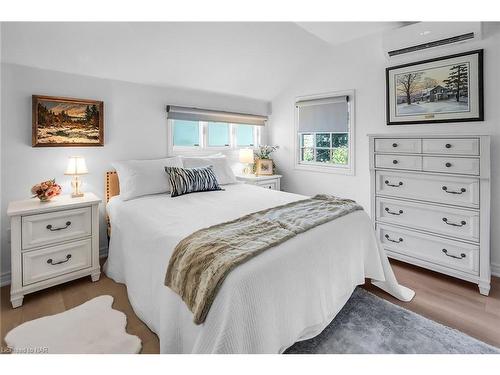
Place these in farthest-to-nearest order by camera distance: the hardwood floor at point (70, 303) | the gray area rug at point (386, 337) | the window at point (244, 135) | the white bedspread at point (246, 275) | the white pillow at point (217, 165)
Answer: the window at point (244, 135), the white pillow at point (217, 165), the hardwood floor at point (70, 303), the gray area rug at point (386, 337), the white bedspread at point (246, 275)

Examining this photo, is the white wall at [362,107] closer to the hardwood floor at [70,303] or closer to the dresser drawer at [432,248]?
the dresser drawer at [432,248]

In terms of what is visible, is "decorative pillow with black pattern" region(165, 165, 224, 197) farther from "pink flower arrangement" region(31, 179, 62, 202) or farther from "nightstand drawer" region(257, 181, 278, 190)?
"nightstand drawer" region(257, 181, 278, 190)

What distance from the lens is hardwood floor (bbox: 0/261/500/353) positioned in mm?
1881

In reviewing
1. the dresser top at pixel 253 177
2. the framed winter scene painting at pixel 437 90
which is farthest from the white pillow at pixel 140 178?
the framed winter scene painting at pixel 437 90

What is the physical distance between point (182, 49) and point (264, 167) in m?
2.04

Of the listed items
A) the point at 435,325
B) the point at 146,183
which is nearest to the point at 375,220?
the point at 435,325

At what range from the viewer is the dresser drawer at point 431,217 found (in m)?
2.39

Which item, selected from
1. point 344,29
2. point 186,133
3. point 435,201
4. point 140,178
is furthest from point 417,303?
point 186,133

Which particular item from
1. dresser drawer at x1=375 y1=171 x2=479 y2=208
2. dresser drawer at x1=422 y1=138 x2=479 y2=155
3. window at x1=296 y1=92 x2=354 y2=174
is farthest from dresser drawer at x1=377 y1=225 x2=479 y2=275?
window at x1=296 y1=92 x2=354 y2=174

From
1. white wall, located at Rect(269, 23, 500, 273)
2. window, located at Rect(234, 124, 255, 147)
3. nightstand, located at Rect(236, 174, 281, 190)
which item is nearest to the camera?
white wall, located at Rect(269, 23, 500, 273)

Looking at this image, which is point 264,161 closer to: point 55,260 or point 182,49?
point 182,49

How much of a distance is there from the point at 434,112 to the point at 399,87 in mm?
483

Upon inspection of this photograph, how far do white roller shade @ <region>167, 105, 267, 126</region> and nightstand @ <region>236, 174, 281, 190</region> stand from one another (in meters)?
0.84

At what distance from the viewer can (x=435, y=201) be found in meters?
2.57
